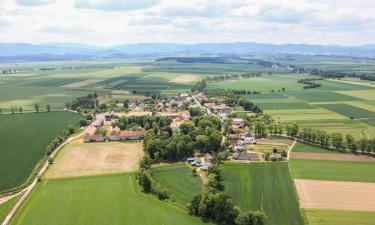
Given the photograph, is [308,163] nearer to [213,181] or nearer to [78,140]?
[213,181]

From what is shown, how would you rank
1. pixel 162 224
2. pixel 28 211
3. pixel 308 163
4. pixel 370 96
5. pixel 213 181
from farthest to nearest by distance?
pixel 370 96 < pixel 308 163 < pixel 213 181 < pixel 28 211 < pixel 162 224

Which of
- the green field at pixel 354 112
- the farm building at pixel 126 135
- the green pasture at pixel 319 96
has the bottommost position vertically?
the farm building at pixel 126 135

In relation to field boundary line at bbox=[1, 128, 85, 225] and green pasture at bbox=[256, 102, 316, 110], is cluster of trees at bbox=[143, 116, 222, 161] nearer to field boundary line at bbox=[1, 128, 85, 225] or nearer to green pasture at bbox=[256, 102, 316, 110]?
field boundary line at bbox=[1, 128, 85, 225]

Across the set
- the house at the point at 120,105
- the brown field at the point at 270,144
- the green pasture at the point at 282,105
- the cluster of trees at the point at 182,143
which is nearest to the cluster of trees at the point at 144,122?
the cluster of trees at the point at 182,143

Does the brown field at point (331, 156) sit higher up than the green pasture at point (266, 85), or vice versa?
the green pasture at point (266, 85)

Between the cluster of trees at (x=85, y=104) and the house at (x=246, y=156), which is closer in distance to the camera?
the house at (x=246, y=156)

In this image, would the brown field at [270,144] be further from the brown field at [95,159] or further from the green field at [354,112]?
the green field at [354,112]

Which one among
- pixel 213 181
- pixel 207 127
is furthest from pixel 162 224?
pixel 207 127

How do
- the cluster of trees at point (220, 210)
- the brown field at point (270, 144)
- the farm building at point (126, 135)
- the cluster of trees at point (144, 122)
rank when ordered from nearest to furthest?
the cluster of trees at point (220, 210) → the brown field at point (270, 144) → the farm building at point (126, 135) → the cluster of trees at point (144, 122)
